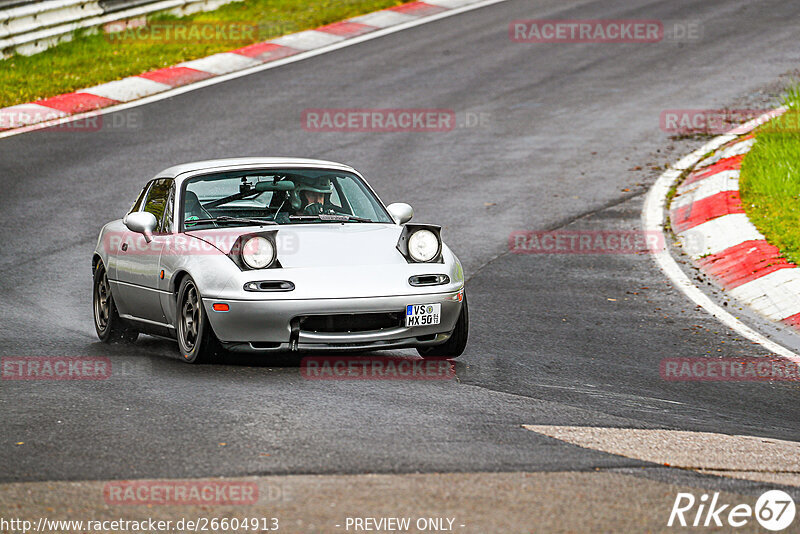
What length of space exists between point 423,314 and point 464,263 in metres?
3.41

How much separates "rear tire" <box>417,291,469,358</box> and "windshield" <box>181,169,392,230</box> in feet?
3.19

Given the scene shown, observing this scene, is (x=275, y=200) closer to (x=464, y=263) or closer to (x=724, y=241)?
(x=464, y=263)

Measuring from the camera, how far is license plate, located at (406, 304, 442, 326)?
683 centimetres

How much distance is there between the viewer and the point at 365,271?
269 inches

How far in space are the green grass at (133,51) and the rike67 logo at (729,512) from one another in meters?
13.2

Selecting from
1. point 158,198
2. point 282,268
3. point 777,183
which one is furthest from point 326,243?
point 777,183

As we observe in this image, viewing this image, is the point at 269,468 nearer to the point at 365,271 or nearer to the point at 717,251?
the point at 365,271

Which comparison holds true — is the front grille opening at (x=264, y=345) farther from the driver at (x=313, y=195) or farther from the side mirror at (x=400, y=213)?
the side mirror at (x=400, y=213)

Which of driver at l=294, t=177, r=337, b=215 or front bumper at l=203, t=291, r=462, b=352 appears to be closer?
front bumper at l=203, t=291, r=462, b=352

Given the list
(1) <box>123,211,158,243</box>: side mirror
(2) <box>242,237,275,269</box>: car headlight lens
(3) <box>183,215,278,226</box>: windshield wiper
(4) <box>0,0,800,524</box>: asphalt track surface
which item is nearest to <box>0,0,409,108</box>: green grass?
(4) <box>0,0,800,524</box>: asphalt track surface

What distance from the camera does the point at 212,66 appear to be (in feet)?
58.9

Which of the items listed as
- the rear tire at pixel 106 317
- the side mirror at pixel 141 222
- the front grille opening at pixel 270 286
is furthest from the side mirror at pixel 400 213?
the rear tire at pixel 106 317

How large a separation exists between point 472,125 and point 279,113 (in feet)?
8.33

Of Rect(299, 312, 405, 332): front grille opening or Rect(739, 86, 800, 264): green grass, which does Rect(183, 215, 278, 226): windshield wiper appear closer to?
Rect(299, 312, 405, 332): front grille opening
